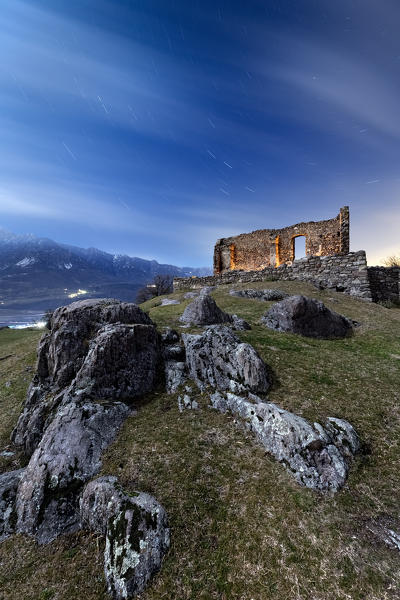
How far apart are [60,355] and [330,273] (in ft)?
106

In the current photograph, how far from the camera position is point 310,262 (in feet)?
111

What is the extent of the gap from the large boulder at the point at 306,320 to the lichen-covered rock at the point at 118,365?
10.2 metres

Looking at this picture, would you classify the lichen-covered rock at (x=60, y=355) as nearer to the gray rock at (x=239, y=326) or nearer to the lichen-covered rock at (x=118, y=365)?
the lichen-covered rock at (x=118, y=365)

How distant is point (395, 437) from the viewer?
870 centimetres

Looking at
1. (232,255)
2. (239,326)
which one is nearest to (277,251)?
(232,255)

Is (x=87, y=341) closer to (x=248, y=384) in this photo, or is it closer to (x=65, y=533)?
(x=65, y=533)

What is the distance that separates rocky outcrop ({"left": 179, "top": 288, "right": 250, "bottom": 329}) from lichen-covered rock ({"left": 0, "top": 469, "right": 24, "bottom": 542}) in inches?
479

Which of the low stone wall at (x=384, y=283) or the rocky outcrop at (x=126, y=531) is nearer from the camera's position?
the rocky outcrop at (x=126, y=531)

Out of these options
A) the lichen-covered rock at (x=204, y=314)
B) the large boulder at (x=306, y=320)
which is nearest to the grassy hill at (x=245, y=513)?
the large boulder at (x=306, y=320)

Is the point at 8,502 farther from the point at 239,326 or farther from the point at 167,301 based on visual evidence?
the point at 167,301

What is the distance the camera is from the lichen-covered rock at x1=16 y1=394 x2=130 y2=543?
299 inches

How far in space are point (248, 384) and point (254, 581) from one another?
6.21m

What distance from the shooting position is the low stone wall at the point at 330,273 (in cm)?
3088

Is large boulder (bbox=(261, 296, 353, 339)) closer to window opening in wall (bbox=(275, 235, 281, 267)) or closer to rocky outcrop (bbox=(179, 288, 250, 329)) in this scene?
rocky outcrop (bbox=(179, 288, 250, 329))
